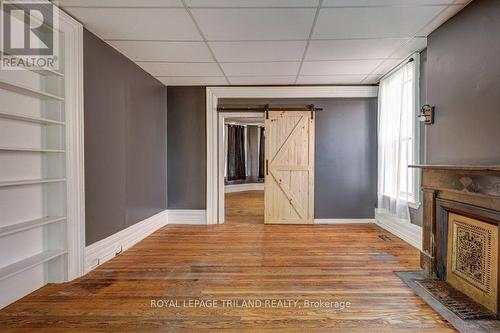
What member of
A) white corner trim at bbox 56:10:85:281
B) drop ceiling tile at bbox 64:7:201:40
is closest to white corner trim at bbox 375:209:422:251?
drop ceiling tile at bbox 64:7:201:40

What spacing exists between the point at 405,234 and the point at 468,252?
165 centimetres

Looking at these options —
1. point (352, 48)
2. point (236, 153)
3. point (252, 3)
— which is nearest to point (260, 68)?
point (352, 48)

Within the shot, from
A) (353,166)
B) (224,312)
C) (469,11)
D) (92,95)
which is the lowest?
(224,312)

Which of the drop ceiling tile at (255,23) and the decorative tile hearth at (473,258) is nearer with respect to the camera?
the decorative tile hearth at (473,258)

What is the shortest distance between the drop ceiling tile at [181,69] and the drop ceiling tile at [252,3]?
1445mm

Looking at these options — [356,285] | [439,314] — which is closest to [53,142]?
[356,285]

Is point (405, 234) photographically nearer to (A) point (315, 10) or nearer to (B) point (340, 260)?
(B) point (340, 260)

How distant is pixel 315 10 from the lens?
239 cm

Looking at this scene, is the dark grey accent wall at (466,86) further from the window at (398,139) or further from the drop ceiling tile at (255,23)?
the drop ceiling tile at (255,23)

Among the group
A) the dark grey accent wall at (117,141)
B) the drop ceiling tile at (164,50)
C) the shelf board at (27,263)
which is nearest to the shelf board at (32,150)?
the dark grey accent wall at (117,141)

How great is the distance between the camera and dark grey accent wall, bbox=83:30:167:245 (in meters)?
2.81

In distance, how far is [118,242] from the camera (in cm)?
327

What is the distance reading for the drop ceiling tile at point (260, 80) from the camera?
4.35 metres

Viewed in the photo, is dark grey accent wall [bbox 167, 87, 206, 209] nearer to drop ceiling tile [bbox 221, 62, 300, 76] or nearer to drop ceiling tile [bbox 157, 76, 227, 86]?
drop ceiling tile [bbox 157, 76, 227, 86]
